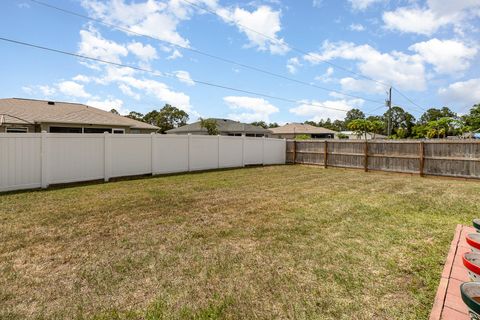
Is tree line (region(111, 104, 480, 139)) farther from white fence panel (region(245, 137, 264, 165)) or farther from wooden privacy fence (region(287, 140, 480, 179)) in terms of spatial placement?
wooden privacy fence (region(287, 140, 480, 179))

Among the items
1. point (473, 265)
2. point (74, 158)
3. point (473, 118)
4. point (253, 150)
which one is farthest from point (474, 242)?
point (473, 118)

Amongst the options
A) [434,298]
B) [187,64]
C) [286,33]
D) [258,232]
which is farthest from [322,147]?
[434,298]

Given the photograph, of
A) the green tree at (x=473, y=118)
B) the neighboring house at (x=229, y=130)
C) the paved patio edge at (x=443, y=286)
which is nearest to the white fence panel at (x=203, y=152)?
the paved patio edge at (x=443, y=286)

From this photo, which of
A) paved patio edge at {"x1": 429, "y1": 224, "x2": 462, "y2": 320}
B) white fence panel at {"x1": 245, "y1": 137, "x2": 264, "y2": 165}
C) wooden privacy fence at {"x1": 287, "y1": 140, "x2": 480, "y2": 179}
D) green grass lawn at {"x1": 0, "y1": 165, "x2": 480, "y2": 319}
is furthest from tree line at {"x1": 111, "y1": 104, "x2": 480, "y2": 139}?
paved patio edge at {"x1": 429, "y1": 224, "x2": 462, "y2": 320}

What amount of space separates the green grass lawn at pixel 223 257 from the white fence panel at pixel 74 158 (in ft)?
6.73

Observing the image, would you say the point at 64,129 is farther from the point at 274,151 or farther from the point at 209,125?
the point at 209,125

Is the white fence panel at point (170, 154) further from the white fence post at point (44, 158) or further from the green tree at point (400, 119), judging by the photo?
the green tree at point (400, 119)

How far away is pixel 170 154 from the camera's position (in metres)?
12.3

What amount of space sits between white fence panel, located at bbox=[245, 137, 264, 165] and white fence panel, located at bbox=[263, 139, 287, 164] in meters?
0.46

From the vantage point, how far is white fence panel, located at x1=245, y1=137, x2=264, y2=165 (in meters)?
16.2

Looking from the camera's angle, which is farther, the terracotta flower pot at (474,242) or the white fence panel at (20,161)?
the white fence panel at (20,161)

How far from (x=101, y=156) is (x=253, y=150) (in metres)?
8.91

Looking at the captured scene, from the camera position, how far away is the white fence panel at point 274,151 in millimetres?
17344

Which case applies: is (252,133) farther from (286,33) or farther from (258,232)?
(258,232)
